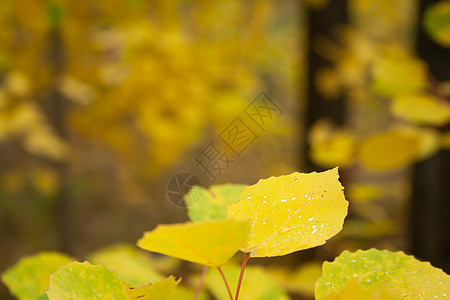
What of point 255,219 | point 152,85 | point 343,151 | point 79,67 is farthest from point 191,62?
point 255,219

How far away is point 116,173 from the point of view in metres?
4.98

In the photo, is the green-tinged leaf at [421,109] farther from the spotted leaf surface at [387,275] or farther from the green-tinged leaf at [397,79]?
the spotted leaf surface at [387,275]

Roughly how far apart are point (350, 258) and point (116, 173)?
4921mm

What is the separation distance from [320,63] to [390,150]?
133 cm

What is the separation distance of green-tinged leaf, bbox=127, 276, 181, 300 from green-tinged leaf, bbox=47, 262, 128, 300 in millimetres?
10

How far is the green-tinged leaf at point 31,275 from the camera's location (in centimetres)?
34

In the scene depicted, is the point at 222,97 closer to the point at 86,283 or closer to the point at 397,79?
the point at 397,79

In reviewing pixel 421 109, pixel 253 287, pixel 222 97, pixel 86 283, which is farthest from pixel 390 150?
pixel 222 97

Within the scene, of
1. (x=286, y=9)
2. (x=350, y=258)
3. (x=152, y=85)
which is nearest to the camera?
(x=350, y=258)

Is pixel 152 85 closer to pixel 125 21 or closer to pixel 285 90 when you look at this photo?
pixel 125 21

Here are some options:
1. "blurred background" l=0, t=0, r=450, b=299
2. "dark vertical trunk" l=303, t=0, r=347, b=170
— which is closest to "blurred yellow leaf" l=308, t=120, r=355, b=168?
"blurred background" l=0, t=0, r=450, b=299

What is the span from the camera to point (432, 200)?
981 millimetres

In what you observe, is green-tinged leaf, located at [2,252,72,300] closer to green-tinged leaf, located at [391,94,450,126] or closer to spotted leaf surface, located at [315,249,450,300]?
spotted leaf surface, located at [315,249,450,300]

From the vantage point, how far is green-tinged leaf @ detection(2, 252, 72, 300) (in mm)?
338
